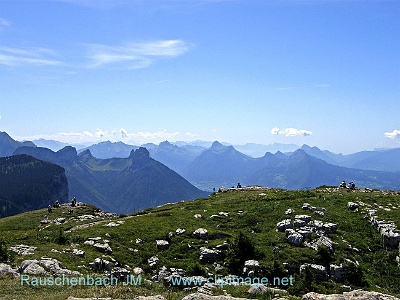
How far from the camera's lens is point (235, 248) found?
35344 mm

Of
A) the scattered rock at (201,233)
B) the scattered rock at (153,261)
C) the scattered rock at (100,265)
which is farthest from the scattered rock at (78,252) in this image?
the scattered rock at (201,233)

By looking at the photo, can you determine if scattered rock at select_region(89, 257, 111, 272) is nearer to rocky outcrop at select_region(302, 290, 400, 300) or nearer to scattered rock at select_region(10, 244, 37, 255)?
scattered rock at select_region(10, 244, 37, 255)

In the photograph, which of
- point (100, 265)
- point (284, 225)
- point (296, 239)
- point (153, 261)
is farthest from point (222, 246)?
point (100, 265)

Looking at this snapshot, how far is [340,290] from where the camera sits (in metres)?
29.9

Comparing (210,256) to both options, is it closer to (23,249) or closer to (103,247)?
(103,247)

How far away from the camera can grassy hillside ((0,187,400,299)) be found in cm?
2603

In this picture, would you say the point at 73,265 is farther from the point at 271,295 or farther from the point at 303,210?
the point at 303,210

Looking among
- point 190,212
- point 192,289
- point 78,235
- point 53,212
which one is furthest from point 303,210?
point 53,212

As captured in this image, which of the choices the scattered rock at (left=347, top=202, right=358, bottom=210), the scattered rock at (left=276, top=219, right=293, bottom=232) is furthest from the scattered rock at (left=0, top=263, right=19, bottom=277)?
the scattered rock at (left=347, top=202, right=358, bottom=210)

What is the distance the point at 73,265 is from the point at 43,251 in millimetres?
4635

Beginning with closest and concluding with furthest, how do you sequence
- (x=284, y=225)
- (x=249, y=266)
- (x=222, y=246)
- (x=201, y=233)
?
(x=249, y=266), (x=222, y=246), (x=201, y=233), (x=284, y=225)

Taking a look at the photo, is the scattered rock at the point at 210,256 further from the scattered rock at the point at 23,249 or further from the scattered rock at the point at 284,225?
the scattered rock at the point at 23,249

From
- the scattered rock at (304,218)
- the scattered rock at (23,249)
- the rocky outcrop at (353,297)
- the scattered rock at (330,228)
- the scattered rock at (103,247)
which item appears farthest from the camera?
the scattered rock at (304,218)

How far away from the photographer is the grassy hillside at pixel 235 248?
2603 centimetres
